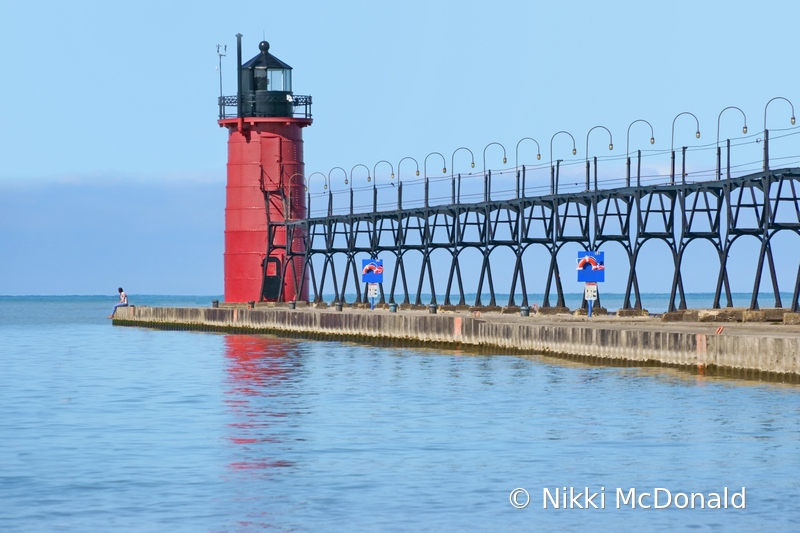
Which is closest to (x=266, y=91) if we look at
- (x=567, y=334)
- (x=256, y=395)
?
(x=567, y=334)

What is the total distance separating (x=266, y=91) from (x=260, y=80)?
835mm

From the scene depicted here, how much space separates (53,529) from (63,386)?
25822 mm

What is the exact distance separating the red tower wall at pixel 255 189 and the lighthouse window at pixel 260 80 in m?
2.25

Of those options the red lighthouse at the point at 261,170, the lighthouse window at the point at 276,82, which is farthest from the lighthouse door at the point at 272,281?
the lighthouse window at the point at 276,82

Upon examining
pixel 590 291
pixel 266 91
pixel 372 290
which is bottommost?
pixel 590 291

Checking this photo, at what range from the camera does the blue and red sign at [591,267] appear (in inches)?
2141

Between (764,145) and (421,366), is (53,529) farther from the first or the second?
(764,145)

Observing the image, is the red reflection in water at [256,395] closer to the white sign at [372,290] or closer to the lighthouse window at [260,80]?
the white sign at [372,290]

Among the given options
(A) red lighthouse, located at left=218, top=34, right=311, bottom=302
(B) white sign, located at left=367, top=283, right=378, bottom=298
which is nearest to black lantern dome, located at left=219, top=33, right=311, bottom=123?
(A) red lighthouse, located at left=218, top=34, right=311, bottom=302

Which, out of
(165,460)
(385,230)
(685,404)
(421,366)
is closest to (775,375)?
(685,404)

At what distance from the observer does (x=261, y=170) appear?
266 feet

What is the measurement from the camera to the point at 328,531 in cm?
1802

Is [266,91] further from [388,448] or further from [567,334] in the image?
[388,448]

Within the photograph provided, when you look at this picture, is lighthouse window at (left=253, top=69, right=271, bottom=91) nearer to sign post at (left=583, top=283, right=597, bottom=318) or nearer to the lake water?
sign post at (left=583, top=283, right=597, bottom=318)
